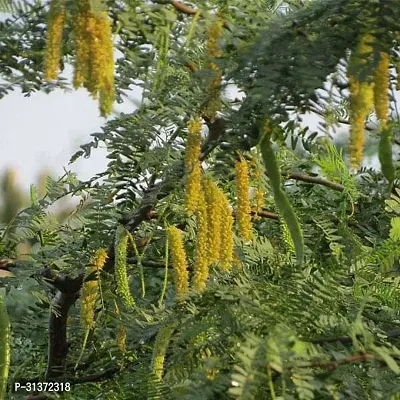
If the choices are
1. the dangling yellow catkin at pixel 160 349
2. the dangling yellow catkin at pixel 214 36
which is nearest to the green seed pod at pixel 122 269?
the dangling yellow catkin at pixel 160 349

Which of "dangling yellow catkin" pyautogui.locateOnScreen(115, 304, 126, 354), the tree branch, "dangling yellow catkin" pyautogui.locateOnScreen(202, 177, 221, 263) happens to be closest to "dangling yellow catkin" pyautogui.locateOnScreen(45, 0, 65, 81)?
"dangling yellow catkin" pyautogui.locateOnScreen(202, 177, 221, 263)

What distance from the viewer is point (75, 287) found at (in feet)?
3.99

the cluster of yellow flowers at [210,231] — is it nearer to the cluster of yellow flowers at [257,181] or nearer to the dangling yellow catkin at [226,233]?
the dangling yellow catkin at [226,233]

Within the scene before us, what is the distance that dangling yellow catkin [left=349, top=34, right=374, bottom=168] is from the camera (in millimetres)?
676

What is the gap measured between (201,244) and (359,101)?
255mm

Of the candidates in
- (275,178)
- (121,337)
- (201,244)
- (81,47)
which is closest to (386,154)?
(275,178)

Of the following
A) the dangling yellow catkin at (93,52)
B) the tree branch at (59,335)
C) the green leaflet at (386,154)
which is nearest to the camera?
the dangling yellow catkin at (93,52)

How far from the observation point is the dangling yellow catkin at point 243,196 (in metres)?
0.89

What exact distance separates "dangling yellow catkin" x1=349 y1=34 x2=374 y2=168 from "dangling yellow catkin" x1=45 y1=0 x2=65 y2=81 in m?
0.25

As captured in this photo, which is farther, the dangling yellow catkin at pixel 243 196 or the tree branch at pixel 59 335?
the tree branch at pixel 59 335

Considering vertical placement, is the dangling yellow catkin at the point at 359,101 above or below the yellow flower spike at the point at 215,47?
below

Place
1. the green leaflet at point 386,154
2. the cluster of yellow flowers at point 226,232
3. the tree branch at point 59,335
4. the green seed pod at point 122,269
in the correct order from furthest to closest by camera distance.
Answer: the tree branch at point 59,335
the green seed pod at point 122,269
the cluster of yellow flowers at point 226,232
the green leaflet at point 386,154

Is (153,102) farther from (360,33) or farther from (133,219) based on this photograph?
(360,33)

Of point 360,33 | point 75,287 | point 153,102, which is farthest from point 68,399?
point 360,33
